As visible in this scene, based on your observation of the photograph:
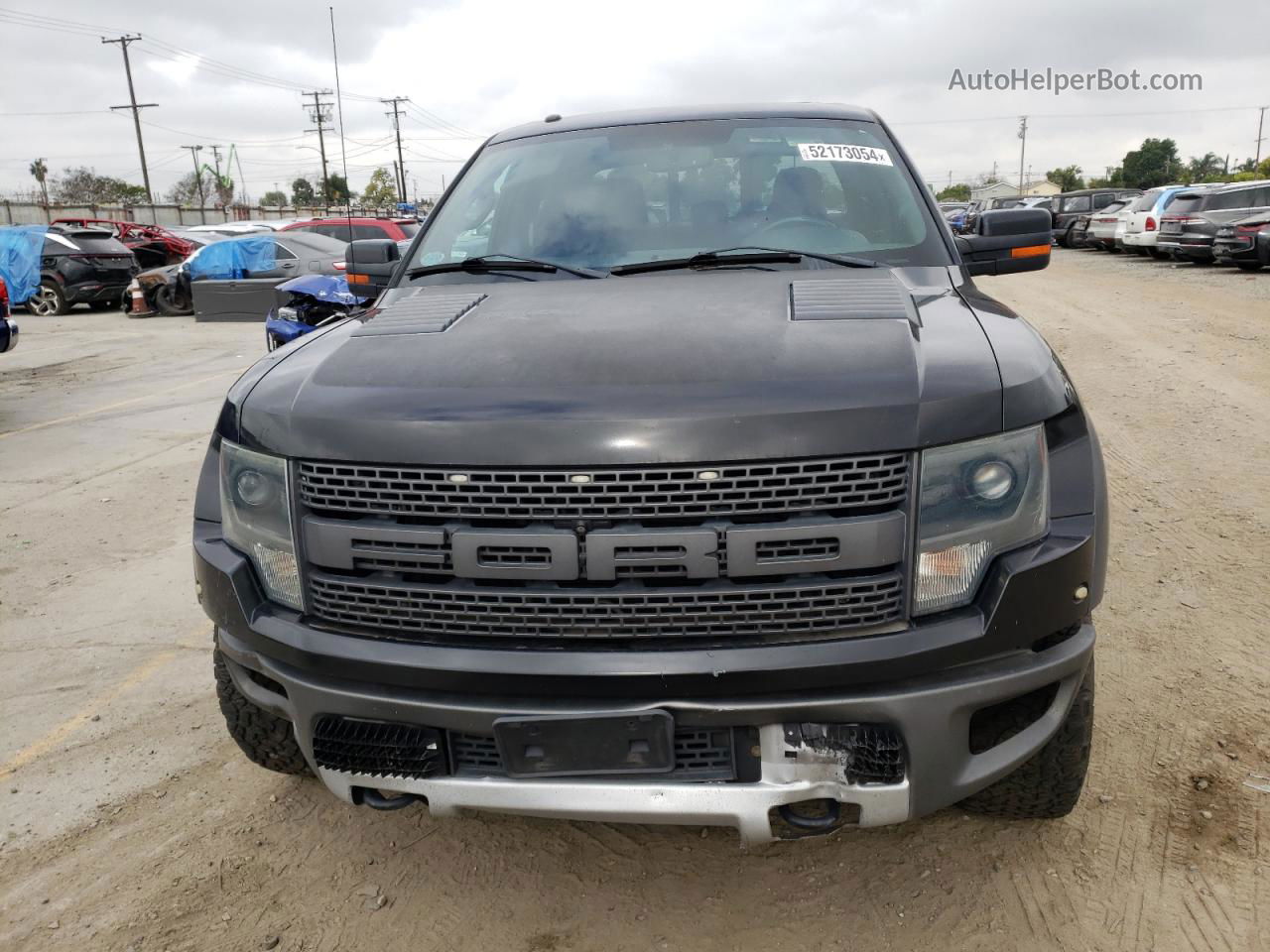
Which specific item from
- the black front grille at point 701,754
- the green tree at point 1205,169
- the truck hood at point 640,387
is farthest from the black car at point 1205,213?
the green tree at point 1205,169

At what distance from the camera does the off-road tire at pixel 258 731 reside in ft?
8.16

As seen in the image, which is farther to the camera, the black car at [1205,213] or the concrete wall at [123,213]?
the concrete wall at [123,213]

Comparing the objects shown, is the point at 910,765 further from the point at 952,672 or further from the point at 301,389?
the point at 301,389

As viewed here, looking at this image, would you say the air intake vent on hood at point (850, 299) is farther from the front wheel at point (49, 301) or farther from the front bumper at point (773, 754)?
the front wheel at point (49, 301)

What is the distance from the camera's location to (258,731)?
2.52 meters

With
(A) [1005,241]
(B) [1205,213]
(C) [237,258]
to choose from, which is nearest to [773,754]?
(A) [1005,241]

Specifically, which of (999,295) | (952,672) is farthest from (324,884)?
(999,295)

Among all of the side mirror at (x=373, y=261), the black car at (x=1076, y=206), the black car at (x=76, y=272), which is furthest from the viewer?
the black car at (x=1076, y=206)

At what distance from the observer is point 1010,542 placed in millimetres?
1958

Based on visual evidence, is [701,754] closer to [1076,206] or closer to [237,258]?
[237,258]

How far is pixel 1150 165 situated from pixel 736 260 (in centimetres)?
9834

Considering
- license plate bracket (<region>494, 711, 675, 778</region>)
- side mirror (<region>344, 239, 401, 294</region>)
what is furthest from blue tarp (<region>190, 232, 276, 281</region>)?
license plate bracket (<region>494, 711, 675, 778</region>)

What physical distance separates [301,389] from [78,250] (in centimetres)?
1932

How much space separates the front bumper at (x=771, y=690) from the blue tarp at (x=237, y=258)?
15180 mm
